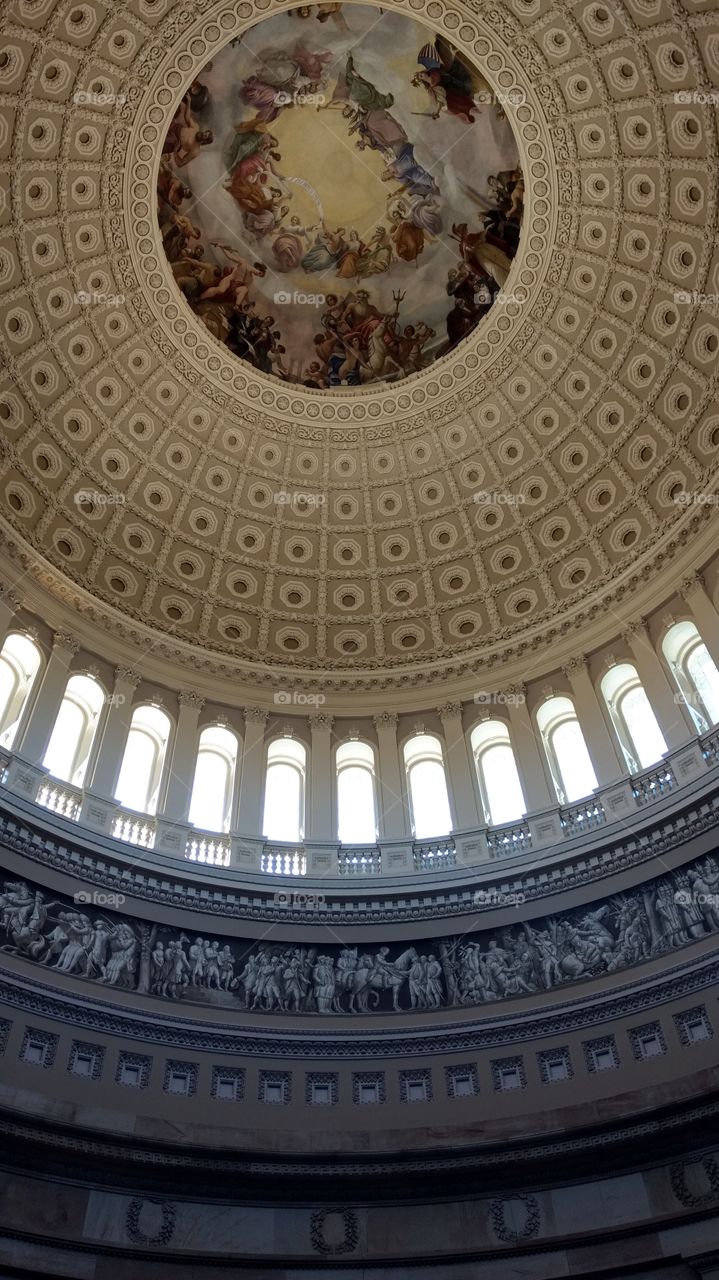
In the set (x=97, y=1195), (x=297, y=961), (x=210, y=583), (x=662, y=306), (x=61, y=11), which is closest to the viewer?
(x=97, y=1195)

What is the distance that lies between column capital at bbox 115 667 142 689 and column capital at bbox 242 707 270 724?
295cm

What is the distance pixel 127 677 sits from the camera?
29.5 m

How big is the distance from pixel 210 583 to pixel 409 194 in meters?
13.6

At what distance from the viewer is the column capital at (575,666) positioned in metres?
29.6

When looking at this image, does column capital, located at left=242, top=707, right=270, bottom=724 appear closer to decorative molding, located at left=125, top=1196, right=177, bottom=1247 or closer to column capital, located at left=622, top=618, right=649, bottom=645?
column capital, located at left=622, top=618, right=649, bottom=645

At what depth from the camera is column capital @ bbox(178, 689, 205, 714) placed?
30016 mm

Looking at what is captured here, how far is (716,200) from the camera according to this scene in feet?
93.4

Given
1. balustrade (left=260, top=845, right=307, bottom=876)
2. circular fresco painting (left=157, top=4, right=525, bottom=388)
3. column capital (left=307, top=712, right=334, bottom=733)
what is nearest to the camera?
balustrade (left=260, top=845, right=307, bottom=876)

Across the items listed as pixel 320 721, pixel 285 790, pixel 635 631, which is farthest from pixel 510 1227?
pixel 635 631

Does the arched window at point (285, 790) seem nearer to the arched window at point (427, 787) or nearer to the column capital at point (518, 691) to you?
the arched window at point (427, 787)

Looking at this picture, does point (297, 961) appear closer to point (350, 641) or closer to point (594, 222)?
point (350, 641)

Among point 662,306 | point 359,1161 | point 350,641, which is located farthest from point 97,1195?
point 662,306

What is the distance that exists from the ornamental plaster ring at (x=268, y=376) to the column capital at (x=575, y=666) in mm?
9384

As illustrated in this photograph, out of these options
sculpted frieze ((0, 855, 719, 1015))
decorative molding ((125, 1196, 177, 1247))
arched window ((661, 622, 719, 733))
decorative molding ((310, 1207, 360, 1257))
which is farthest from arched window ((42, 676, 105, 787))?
arched window ((661, 622, 719, 733))
